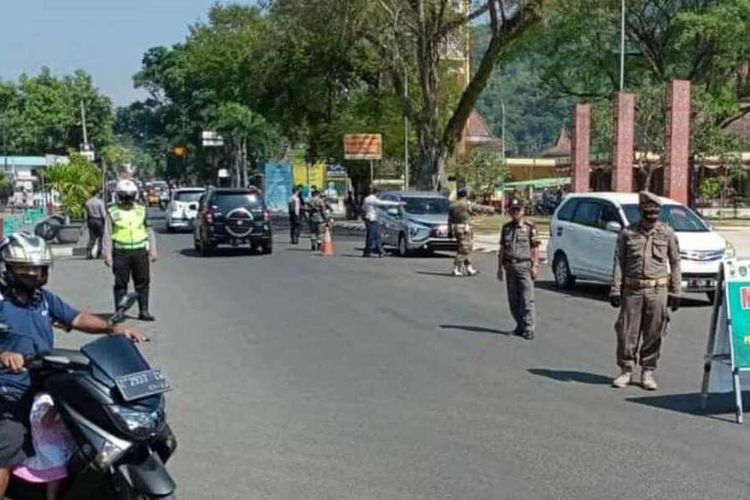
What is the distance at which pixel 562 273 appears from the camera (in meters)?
20.6

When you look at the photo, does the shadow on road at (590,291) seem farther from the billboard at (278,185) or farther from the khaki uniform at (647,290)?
the billboard at (278,185)

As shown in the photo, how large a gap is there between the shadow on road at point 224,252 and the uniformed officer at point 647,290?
19756mm

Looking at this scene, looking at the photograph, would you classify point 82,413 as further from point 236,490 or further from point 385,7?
point 385,7

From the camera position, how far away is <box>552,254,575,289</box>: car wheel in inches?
805

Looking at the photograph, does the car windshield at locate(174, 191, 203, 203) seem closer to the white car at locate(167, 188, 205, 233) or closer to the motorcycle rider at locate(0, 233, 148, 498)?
the white car at locate(167, 188, 205, 233)

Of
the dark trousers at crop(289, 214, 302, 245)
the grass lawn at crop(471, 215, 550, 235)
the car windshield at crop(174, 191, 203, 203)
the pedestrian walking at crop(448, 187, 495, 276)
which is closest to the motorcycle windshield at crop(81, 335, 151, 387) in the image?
the pedestrian walking at crop(448, 187, 495, 276)

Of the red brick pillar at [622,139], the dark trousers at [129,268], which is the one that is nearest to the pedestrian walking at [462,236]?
the dark trousers at [129,268]

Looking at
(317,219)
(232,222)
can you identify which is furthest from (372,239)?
(232,222)

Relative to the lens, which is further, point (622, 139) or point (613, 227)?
point (622, 139)

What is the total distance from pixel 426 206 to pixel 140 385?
25104 mm

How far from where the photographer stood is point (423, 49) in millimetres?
39312

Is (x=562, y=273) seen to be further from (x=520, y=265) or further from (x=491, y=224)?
(x=491, y=224)

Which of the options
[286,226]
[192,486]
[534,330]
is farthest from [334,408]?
[286,226]

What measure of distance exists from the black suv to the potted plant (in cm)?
698
